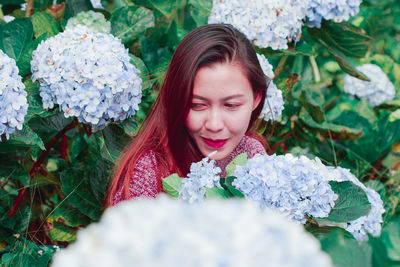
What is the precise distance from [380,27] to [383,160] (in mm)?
1043

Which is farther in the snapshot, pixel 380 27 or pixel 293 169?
pixel 380 27

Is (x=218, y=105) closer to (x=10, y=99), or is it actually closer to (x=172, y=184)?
(x=172, y=184)

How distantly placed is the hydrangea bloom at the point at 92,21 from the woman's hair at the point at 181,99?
328 millimetres

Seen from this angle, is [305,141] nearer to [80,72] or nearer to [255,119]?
[255,119]

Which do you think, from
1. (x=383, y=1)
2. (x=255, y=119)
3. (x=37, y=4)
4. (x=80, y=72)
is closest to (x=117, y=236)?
(x=80, y=72)

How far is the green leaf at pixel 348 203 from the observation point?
36.5 inches

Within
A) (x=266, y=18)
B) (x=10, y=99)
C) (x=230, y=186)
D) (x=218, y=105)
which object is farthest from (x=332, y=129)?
(x=10, y=99)

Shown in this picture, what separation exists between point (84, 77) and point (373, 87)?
150 cm

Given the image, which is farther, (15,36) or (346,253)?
(15,36)

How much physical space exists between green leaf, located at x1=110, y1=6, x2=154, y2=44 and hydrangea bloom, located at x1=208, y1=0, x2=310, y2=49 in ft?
0.93

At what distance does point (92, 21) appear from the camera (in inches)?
60.3

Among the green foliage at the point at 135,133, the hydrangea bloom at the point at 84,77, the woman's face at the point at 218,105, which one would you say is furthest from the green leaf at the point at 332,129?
the hydrangea bloom at the point at 84,77

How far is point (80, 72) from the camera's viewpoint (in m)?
1.26

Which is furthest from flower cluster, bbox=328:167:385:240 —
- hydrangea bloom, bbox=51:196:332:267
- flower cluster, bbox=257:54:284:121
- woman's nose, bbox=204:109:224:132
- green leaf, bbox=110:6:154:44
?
green leaf, bbox=110:6:154:44
